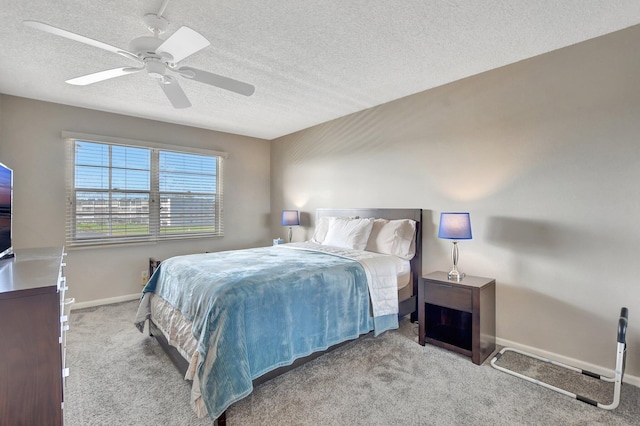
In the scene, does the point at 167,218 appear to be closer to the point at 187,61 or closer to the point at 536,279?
the point at 187,61

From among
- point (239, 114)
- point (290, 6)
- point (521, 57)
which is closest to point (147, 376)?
point (290, 6)

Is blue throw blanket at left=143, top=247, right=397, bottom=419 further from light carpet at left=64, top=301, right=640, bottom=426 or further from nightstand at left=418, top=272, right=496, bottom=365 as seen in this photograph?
nightstand at left=418, top=272, right=496, bottom=365

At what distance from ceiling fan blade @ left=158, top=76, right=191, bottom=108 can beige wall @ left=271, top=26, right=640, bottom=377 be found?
7.71ft

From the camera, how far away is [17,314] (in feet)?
3.63

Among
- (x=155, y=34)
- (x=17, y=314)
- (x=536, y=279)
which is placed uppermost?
(x=155, y=34)

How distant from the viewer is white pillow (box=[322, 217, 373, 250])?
11.4ft

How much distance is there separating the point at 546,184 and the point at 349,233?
194cm

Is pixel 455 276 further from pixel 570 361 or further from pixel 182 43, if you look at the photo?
pixel 182 43

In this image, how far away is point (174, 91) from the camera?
7.82 ft

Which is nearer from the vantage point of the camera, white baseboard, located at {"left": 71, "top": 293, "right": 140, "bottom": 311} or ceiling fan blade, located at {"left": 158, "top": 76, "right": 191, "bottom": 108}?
ceiling fan blade, located at {"left": 158, "top": 76, "right": 191, "bottom": 108}

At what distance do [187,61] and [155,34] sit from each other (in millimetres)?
428

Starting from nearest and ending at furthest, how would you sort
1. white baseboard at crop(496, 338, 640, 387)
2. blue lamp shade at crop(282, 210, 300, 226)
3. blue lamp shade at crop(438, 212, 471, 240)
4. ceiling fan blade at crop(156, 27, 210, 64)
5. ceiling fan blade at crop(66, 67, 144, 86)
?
ceiling fan blade at crop(156, 27, 210, 64)
ceiling fan blade at crop(66, 67, 144, 86)
white baseboard at crop(496, 338, 640, 387)
blue lamp shade at crop(438, 212, 471, 240)
blue lamp shade at crop(282, 210, 300, 226)

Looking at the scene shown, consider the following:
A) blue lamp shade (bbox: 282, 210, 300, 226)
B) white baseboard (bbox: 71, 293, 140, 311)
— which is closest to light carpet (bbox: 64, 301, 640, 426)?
white baseboard (bbox: 71, 293, 140, 311)

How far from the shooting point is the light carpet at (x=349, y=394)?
1.80 meters
